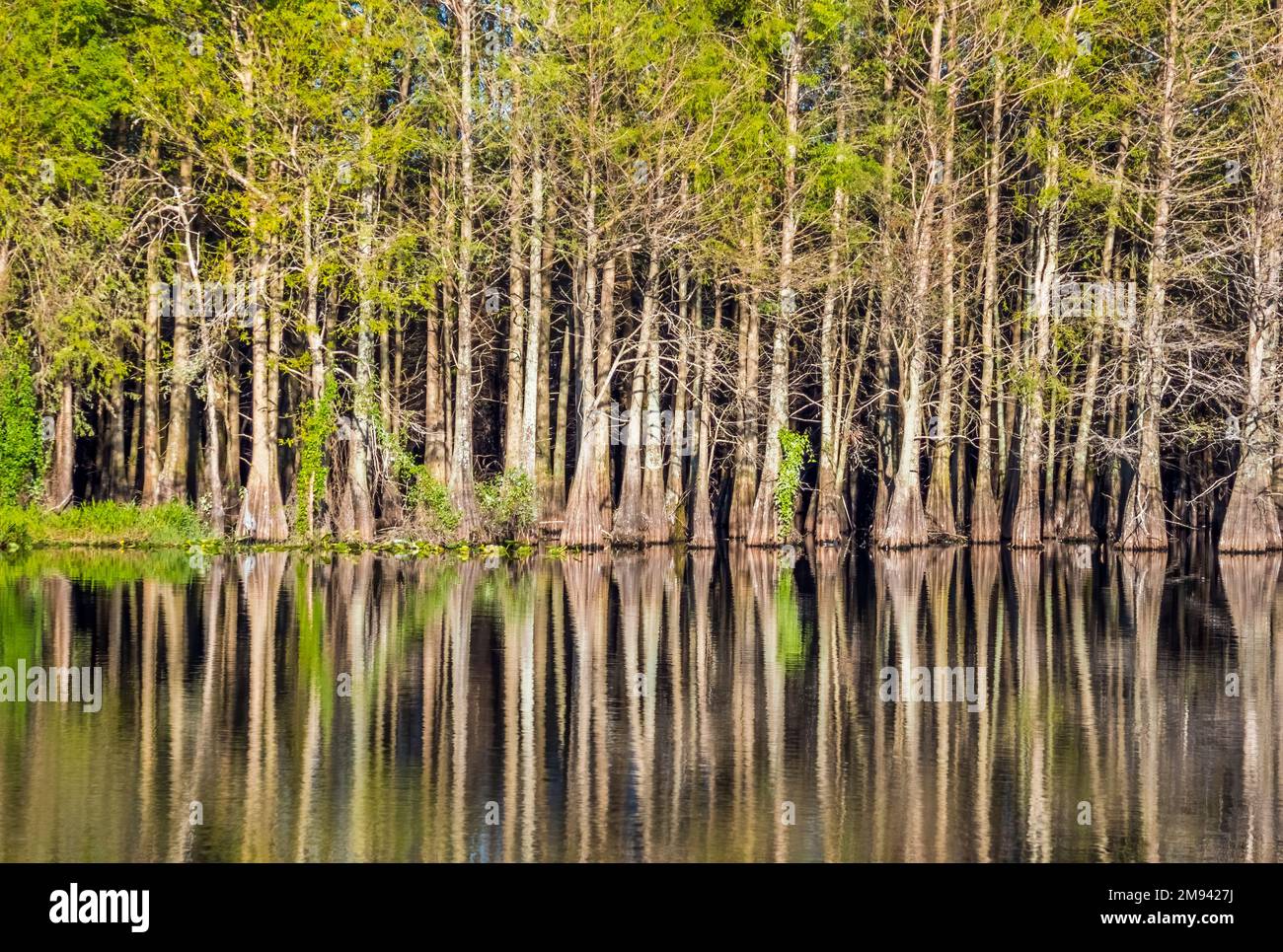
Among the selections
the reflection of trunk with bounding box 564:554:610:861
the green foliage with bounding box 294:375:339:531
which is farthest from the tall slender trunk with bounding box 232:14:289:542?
the reflection of trunk with bounding box 564:554:610:861

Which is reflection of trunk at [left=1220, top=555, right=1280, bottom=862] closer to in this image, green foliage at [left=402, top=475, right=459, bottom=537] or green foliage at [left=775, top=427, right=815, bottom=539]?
green foliage at [left=775, top=427, right=815, bottom=539]

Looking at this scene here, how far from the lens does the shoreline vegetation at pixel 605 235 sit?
4312 centimetres

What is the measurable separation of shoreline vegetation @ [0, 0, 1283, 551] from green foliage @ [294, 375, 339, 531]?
0.09 meters

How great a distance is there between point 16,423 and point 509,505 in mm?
12028

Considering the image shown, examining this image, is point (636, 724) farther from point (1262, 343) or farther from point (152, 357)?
point (1262, 343)

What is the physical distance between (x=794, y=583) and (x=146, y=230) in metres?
21.2

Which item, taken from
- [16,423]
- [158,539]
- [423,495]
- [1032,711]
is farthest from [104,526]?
[1032,711]

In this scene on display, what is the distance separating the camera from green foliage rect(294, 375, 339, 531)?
43.5 m

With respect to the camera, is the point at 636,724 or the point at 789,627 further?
the point at 789,627

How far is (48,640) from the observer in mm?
25297

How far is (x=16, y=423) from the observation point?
142ft

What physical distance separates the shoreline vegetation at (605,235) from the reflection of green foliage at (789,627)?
9.14 meters
